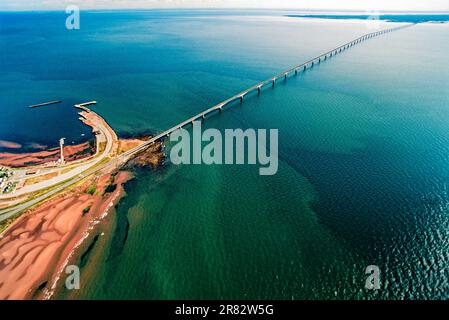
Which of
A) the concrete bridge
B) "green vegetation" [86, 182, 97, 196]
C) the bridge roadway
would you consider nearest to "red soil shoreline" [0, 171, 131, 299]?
"green vegetation" [86, 182, 97, 196]

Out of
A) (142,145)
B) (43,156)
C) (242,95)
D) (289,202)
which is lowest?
(289,202)

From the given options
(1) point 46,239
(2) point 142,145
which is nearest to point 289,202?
(2) point 142,145

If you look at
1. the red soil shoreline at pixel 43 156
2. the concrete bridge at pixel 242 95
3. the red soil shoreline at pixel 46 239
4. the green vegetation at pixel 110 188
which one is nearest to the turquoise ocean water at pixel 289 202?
the red soil shoreline at pixel 46 239

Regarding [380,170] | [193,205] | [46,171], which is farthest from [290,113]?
[46,171]

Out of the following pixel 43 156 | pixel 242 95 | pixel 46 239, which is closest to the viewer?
pixel 46 239

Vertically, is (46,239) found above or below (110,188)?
below

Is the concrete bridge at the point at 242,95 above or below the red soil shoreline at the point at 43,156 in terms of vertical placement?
above

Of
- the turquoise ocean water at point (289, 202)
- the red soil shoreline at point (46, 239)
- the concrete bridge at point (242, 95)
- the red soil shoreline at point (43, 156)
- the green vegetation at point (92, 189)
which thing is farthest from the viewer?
the concrete bridge at point (242, 95)

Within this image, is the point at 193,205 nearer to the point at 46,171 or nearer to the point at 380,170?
Answer: the point at 46,171

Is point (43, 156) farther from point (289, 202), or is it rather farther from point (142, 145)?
point (289, 202)

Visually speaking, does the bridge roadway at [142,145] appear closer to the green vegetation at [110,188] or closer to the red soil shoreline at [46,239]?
the red soil shoreline at [46,239]

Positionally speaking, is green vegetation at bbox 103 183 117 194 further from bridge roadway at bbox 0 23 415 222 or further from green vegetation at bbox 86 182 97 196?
bridge roadway at bbox 0 23 415 222
